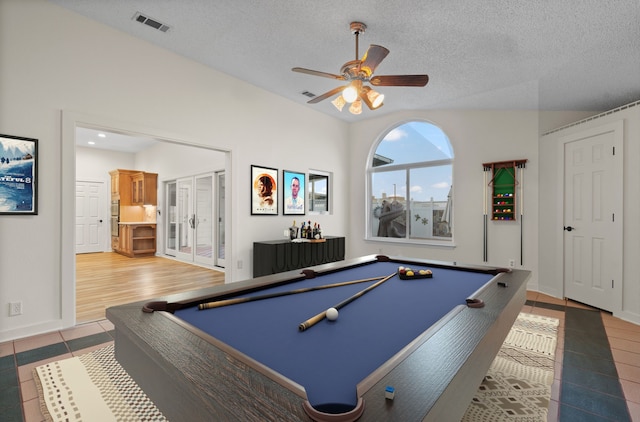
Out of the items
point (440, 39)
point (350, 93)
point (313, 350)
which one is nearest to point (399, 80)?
point (350, 93)

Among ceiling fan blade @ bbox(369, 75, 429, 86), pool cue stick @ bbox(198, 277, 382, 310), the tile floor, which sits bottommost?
the tile floor

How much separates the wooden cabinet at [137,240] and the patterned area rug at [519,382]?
775cm

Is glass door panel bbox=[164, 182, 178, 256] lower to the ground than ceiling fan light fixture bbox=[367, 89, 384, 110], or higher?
lower

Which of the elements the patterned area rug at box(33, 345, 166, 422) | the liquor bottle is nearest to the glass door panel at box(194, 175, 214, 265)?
the liquor bottle

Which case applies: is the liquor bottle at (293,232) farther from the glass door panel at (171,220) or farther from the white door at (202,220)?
the glass door panel at (171,220)

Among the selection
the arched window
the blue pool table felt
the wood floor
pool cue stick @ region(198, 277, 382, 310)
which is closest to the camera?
the blue pool table felt

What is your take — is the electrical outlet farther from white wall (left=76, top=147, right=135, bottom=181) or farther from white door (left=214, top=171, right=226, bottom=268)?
white wall (left=76, top=147, right=135, bottom=181)

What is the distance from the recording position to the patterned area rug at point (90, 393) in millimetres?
1638

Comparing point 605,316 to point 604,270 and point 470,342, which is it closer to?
point 604,270

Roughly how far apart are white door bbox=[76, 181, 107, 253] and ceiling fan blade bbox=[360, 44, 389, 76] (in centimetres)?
841

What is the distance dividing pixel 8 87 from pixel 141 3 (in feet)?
4.40

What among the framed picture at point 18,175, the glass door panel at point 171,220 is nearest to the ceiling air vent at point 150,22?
the framed picture at point 18,175

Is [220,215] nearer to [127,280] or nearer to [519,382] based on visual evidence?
[127,280]

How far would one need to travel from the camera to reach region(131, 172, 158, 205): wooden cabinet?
759cm
